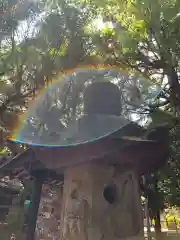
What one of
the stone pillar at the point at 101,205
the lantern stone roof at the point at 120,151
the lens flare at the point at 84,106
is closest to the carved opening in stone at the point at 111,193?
the stone pillar at the point at 101,205

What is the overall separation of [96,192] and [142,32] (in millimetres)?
2764

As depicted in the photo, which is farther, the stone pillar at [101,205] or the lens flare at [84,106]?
the lens flare at [84,106]

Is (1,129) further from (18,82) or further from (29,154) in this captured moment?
(29,154)

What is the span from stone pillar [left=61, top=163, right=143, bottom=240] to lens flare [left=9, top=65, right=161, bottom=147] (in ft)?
2.11

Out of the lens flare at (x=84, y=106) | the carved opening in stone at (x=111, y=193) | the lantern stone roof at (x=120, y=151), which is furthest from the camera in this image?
the lens flare at (x=84, y=106)

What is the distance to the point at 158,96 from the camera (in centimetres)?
562

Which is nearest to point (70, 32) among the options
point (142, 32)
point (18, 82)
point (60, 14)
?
point (60, 14)

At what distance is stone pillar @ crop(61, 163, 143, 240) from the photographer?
4.22 metres

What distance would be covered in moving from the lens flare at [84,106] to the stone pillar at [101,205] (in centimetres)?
64

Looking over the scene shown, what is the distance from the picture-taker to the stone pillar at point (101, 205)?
4223mm

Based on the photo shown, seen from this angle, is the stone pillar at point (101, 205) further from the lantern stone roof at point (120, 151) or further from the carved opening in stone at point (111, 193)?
the lantern stone roof at point (120, 151)

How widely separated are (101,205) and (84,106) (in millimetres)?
1945

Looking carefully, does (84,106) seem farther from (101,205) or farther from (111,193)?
(101,205)

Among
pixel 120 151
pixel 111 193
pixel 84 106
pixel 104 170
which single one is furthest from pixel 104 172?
pixel 84 106
